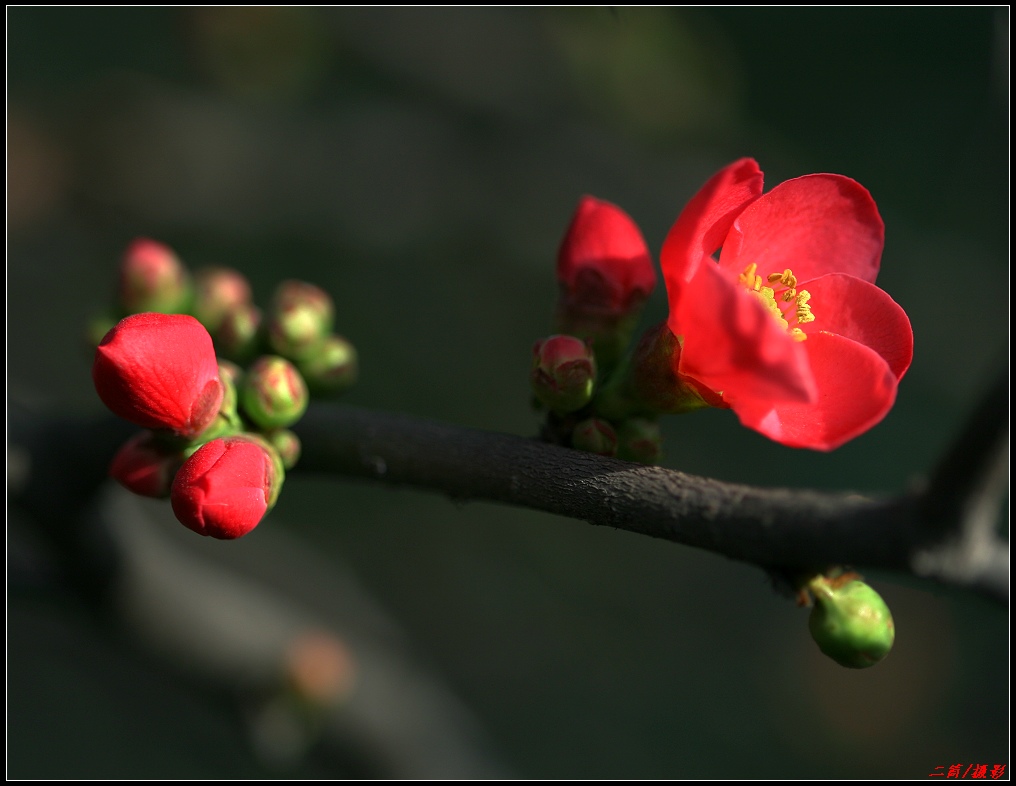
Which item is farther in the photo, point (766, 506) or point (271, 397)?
point (271, 397)

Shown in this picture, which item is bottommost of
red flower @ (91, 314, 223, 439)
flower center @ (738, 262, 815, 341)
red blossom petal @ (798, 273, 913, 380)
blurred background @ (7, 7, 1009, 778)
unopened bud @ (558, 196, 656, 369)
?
blurred background @ (7, 7, 1009, 778)

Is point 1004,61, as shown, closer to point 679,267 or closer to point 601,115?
point 601,115

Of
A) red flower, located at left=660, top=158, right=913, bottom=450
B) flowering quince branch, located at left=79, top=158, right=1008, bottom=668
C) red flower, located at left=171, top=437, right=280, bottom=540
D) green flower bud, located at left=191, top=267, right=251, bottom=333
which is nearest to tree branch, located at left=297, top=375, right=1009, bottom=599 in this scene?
flowering quince branch, located at left=79, top=158, right=1008, bottom=668

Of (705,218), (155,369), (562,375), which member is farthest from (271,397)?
(705,218)

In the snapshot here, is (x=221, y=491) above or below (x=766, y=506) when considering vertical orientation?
below

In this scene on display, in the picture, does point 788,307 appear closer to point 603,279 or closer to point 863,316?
point 863,316

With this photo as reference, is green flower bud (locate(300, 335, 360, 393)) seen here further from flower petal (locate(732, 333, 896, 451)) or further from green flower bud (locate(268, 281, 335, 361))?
flower petal (locate(732, 333, 896, 451))

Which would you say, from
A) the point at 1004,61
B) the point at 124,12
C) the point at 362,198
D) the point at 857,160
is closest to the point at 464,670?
the point at 362,198
